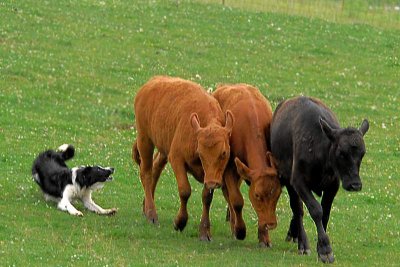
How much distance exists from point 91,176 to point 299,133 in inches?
165

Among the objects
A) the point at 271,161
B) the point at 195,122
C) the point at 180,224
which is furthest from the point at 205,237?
the point at 195,122

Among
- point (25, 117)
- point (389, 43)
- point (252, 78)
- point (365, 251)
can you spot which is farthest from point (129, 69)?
point (365, 251)

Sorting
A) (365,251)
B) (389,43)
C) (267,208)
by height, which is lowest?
(389,43)

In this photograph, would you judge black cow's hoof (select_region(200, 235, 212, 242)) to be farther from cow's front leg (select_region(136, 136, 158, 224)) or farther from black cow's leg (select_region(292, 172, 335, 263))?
black cow's leg (select_region(292, 172, 335, 263))

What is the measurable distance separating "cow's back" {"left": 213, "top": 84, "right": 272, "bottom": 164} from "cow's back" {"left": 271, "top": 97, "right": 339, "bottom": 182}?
210 mm

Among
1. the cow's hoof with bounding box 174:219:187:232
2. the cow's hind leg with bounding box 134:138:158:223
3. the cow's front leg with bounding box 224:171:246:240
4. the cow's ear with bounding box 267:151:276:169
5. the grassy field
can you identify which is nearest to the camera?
the grassy field

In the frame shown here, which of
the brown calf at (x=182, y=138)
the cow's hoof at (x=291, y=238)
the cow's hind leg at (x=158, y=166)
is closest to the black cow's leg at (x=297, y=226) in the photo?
the cow's hoof at (x=291, y=238)

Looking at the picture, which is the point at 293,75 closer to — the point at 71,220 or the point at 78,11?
the point at 78,11

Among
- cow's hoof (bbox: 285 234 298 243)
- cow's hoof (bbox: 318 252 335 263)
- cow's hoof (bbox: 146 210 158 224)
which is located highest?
cow's hoof (bbox: 318 252 335 263)

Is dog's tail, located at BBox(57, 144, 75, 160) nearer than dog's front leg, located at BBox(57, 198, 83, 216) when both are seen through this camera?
No

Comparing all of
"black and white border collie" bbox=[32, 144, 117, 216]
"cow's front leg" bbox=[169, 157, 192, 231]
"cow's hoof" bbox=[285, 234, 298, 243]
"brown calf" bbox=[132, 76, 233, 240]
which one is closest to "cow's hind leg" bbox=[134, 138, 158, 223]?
"brown calf" bbox=[132, 76, 233, 240]

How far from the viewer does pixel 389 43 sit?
3556cm

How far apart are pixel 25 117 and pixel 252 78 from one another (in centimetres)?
844

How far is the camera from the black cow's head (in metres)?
13.3
